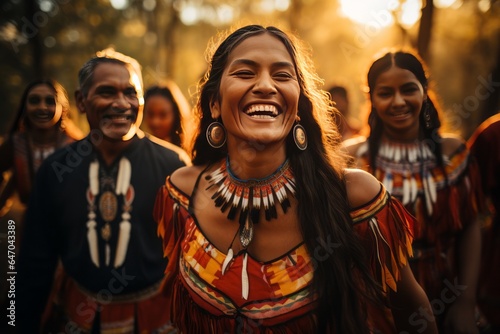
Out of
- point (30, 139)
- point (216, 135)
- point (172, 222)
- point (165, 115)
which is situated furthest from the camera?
point (165, 115)

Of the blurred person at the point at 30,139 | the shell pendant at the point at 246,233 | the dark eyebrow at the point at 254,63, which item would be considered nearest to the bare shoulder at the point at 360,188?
the shell pendant at the point at 246,233

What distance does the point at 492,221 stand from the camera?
3602 mm

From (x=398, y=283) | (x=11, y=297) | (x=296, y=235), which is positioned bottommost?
(x=11, y=297)

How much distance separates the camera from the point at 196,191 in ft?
7.95

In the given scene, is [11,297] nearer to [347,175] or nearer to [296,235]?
[296,235]

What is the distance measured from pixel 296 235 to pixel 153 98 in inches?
154

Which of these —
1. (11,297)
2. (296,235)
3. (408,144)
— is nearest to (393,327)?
(296,235)

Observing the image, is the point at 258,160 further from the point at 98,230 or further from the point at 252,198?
the point at 98,230

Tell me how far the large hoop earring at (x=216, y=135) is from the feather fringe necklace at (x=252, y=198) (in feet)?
0.68

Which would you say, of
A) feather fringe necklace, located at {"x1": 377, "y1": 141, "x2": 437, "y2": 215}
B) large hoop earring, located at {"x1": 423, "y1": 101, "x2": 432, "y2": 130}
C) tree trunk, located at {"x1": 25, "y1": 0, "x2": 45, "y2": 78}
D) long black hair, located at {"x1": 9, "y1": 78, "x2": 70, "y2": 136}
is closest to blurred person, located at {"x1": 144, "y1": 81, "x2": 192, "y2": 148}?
long black hair, located at {"x1": 9, "y1": 78, "x2": 70, "y2": 136}

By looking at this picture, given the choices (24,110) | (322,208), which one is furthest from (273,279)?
(24,110)

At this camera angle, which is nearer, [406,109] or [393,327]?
[393,327]

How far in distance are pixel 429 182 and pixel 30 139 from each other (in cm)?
395

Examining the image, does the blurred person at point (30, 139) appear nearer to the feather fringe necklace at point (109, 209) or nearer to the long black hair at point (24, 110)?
the long black hair at point (24, 110)
